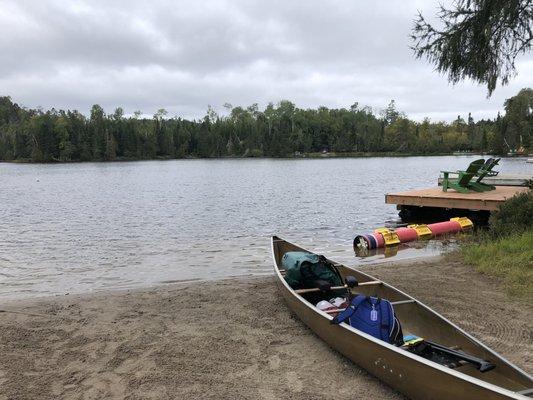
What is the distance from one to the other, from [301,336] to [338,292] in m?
0.99

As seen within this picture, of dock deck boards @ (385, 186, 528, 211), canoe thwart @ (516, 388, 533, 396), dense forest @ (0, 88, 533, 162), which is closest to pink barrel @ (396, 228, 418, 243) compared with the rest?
dock deck boards @ (385, 186, 528, 211)

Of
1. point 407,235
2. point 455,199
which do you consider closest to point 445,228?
point 407,235

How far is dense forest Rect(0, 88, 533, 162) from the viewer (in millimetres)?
119375

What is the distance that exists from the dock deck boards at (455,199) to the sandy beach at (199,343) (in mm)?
7822

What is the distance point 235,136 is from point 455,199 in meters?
125

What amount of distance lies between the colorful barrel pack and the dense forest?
11464 centimetres

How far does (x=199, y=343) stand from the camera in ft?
18.8

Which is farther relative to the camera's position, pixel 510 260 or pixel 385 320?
pixel 510 260

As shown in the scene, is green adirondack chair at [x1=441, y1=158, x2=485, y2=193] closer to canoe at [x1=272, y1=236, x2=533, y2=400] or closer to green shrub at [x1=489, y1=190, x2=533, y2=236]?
green shrub at [x1=489, y1=190, x2=533, y2=236]

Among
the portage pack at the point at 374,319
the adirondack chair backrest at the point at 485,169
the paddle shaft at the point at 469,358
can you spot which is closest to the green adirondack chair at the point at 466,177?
the adirondack chair backrest at the point at 485,169

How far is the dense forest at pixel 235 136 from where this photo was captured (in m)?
119

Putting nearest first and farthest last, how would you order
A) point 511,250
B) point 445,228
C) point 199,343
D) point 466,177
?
point 199,343
point 511,250
point 445,228
point 466,177

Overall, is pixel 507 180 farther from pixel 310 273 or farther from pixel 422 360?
pixel 422 360

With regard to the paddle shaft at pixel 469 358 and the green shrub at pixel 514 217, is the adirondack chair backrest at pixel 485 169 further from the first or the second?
the paddle shaft at pixel 469 358
